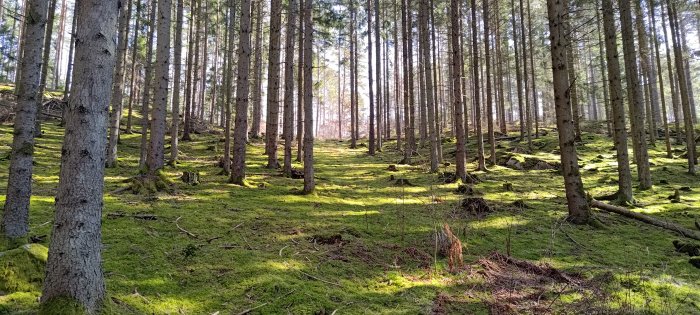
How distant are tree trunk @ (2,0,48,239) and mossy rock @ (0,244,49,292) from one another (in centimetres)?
101

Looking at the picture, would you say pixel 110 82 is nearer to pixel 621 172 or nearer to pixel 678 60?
pixel 621 172

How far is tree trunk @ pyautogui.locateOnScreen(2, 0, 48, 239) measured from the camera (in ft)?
14.2

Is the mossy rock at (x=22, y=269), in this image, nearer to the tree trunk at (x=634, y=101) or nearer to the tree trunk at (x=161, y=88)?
the tree trunk at (x=161, y=88)

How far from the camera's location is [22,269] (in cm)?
346

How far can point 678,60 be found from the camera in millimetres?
15969

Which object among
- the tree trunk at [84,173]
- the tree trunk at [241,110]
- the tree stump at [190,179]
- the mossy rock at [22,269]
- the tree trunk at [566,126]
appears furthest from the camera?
the tree trunk at [241,110]

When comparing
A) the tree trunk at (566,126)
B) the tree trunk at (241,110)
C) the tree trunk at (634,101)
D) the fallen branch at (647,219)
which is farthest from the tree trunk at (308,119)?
the tree trunk at (634,101)

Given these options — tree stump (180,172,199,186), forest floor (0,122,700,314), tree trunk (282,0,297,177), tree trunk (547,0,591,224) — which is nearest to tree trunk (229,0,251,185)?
forest floor (0,122,700,314)

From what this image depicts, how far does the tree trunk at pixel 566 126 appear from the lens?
28.0 feet

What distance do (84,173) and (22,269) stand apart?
1545 mm

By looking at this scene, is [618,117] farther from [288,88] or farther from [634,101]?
[288,88]

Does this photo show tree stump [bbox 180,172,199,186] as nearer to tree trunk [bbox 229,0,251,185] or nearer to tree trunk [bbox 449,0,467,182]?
tree trunk [bbox 229,0,251,185]

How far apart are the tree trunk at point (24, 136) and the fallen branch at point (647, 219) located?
1140 centimetres

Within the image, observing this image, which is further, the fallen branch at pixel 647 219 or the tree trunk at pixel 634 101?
the tree trunk at pixel 634 101
